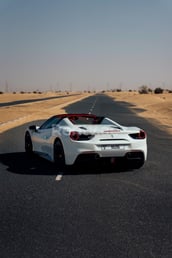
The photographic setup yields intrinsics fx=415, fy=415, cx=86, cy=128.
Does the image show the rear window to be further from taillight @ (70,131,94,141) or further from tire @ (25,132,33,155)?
tire @ (25,132,33,155)

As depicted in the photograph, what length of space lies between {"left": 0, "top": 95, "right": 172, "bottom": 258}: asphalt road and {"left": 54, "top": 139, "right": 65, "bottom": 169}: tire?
200 millimetres

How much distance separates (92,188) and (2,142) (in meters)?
8.21

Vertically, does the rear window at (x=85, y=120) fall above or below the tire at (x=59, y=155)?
above

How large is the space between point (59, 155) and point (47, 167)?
0.59m

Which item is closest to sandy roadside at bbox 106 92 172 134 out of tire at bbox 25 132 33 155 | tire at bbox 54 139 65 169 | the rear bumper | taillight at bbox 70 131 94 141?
tire at bbox 25 132 33 155

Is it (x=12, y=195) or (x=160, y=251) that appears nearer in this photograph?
(x=160, y=251)

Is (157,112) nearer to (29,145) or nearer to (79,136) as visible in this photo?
(29,145)

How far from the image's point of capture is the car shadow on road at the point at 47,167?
9250mm

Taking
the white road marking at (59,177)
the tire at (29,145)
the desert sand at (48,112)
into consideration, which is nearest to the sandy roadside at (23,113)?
the desert sand at (48,112)

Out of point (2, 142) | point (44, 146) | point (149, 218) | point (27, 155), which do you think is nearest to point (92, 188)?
point (149, 218)

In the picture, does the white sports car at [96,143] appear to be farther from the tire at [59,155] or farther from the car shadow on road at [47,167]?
the car shadow on road at [47,167]

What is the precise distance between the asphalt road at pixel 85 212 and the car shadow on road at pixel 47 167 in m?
0.02

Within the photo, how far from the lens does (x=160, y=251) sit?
177 inches

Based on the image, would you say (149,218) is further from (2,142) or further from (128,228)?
(2,142)
